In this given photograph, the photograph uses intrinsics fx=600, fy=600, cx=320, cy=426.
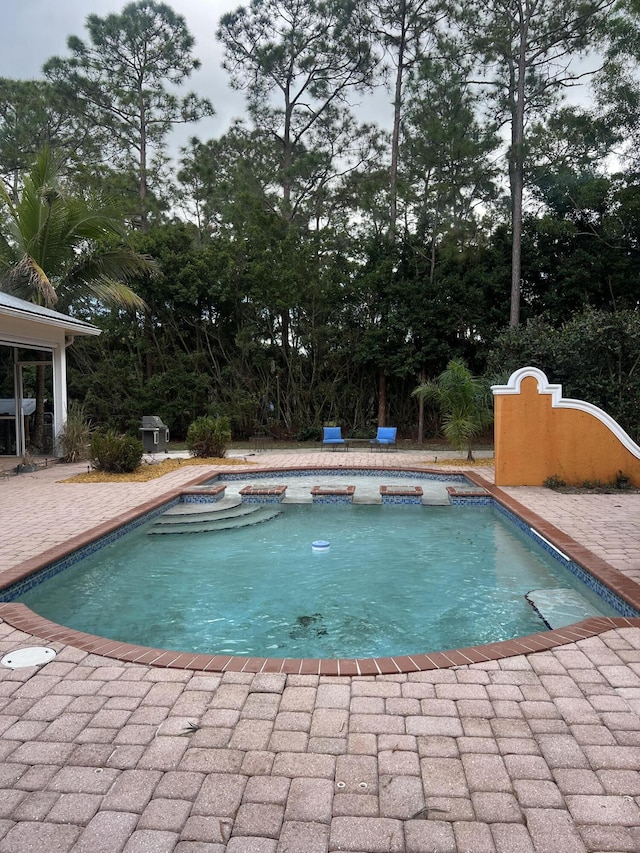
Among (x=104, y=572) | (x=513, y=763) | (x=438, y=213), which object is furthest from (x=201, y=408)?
(x=513, y=763)

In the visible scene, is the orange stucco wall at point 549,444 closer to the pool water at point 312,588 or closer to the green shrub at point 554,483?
the green shrub at point 554,483

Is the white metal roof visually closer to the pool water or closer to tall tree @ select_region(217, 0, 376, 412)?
the pool water

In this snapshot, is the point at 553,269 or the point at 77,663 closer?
the point at 77,663

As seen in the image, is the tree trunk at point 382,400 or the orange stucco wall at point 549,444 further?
the tree trunk at point 382,400

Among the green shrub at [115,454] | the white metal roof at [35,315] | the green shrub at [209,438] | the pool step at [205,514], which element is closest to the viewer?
the pool step at [205,514]

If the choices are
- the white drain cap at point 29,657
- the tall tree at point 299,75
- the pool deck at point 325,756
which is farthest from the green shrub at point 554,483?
the tall tree at point 299,75

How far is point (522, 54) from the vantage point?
15195 mm

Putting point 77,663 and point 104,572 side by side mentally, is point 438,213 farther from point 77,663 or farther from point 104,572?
point 77,663

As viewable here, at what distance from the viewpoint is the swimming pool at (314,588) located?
14.4 feet

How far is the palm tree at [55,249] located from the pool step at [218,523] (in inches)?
262

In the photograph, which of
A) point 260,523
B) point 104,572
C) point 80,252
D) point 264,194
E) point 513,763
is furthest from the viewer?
point 264,194

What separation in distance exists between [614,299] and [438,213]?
5584 millimetres

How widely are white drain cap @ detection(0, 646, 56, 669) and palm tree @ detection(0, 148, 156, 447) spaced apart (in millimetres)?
9938

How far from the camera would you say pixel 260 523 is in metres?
7.89
